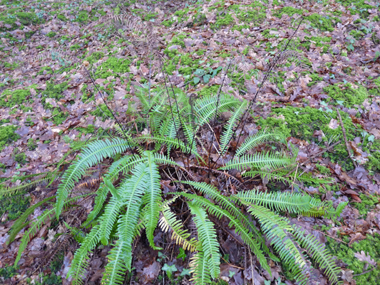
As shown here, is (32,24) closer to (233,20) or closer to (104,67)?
(104,67)

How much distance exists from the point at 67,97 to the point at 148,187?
3.05 m

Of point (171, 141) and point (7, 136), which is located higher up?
point (171, 141)

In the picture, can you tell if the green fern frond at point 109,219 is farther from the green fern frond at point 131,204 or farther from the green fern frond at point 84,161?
the green fern frond at point 84,161

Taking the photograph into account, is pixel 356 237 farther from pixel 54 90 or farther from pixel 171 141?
pixel 54 90

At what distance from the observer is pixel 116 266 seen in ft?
5.71

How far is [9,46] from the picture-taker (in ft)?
20.7

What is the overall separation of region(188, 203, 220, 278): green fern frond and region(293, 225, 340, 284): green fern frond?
70cm

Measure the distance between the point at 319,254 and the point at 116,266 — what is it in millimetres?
1646

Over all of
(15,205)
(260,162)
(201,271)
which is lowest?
(15,205)

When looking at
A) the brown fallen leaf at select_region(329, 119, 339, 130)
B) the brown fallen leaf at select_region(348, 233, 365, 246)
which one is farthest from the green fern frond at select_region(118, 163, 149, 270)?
the brown fallen leaf at select_region(329, 119, 339, 130)

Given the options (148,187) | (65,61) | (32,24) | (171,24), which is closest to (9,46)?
(32,24)

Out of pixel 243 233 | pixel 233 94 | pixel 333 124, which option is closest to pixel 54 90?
pixel 233 94

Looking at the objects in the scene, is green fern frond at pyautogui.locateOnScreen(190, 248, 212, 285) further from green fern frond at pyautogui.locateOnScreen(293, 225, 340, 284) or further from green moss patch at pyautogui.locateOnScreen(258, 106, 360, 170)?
green moss patch at pyautogui.locateOnScreen(258, 106, 360, 170)

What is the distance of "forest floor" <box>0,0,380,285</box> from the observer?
2109mm
